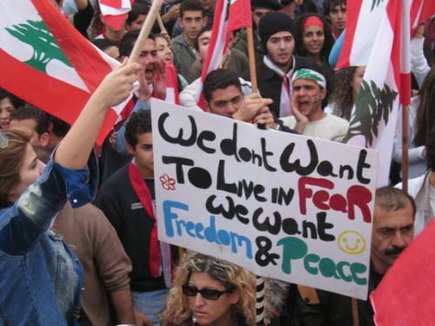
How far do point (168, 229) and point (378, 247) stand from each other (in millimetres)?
889

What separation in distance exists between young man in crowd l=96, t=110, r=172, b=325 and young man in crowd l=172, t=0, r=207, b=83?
11.0 ft

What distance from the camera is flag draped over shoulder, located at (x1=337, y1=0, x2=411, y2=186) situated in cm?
395

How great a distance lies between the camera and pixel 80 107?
410cm

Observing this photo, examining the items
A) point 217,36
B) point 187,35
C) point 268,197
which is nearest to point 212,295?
point 268,197

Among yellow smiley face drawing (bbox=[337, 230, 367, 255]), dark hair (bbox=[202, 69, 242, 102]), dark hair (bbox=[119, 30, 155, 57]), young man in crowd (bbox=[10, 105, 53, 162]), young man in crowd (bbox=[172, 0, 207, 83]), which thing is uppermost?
yellow smiley face drawing (bbox=[337, 230, 367, 255])

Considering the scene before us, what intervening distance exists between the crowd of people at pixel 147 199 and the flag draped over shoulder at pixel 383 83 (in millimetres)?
237

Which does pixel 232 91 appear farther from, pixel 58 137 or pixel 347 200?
pixel 347 200

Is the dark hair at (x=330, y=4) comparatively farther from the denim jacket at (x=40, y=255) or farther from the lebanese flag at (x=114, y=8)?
the denim jacket at (x=40, y=255)

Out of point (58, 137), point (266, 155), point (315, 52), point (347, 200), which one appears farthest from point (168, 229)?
point (315, 52)

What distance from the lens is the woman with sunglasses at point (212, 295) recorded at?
139 inches

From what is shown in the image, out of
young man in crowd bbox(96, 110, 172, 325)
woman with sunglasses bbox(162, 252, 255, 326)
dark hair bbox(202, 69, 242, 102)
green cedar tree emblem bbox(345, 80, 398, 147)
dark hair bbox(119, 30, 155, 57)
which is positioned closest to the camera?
woman with sunglasses bbox(162, 252, 255, 326)

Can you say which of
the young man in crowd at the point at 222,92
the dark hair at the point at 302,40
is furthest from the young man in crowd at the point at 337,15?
the young man in crowd at the point at 222,92

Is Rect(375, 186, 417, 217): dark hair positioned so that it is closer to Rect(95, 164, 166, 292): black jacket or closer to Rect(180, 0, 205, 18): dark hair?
Rect(95, 164, 166, 292): black jacket

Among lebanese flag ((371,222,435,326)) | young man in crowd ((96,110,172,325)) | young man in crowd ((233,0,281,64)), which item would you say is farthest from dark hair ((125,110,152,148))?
lebanese flag ((371,222,435,326))
